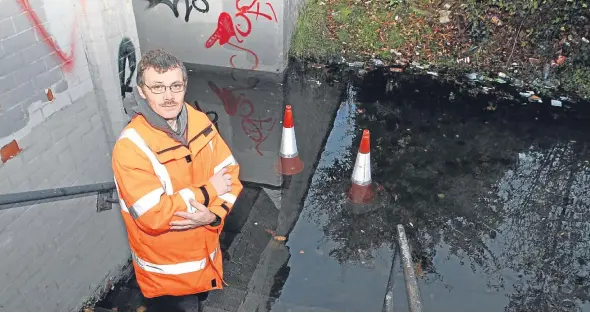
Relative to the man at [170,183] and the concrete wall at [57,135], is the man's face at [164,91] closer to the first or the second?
the man at [170,183]

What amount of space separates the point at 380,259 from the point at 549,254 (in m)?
1.65

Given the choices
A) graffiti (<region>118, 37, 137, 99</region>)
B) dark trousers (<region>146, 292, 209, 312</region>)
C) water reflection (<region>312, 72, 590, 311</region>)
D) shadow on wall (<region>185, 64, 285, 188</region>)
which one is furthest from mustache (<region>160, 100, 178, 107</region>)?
shadow on wall (<region>185, 64, 285, 188</region>)

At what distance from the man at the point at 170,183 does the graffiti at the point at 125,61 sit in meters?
1.33

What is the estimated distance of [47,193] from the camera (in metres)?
2.85

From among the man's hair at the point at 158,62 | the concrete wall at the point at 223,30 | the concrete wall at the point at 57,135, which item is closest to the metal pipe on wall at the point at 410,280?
the man's hair at the point at 158,62

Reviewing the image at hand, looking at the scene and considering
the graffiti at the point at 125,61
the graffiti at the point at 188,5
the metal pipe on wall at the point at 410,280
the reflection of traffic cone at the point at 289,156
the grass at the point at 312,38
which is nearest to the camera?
the metal pipe on wall at the point at 410,280

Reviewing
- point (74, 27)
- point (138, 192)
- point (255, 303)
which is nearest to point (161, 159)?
point (138, 192)

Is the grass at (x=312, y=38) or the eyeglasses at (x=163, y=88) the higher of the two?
A: the eyeglasses at (x=163, y=88)

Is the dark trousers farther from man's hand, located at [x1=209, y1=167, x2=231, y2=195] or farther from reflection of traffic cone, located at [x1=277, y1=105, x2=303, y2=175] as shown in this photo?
reflection of traffic cone, located at [x1=277, y1=105, x2=303, y2=175]

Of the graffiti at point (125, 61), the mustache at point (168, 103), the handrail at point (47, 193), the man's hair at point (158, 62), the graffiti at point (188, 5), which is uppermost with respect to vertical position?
the man's hair at point (158, 62)

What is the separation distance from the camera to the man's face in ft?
7.99

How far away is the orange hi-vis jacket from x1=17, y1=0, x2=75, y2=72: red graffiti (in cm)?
109

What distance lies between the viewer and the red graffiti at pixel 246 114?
6.75m

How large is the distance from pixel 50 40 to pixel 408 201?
12.7 ft
